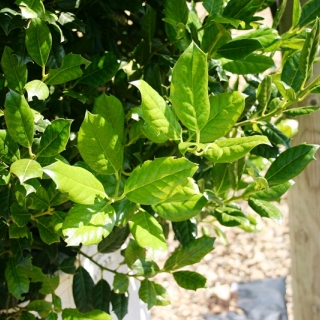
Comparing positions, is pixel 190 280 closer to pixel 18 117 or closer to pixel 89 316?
pixel 89 316

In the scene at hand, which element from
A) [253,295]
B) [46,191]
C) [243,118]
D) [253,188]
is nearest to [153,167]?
[46,191]

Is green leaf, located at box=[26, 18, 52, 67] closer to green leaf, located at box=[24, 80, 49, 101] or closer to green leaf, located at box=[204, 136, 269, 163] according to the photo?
green leaf, located at box=[24, 80, 49, 101]

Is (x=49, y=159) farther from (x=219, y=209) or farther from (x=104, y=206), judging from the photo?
(x=219, y=209)

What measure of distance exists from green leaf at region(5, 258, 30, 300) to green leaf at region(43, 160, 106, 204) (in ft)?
0.92

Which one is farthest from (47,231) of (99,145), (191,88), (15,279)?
(191,88)

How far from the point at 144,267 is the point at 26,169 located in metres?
0.40

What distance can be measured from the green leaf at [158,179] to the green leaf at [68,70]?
20 centimetres

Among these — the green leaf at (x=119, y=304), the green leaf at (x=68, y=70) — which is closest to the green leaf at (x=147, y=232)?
the green leaf at (x=68, y=70)

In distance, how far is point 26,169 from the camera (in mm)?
601

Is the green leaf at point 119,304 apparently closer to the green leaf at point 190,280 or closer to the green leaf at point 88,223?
the green leaf at point 190,280

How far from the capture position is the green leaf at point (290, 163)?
0.81m

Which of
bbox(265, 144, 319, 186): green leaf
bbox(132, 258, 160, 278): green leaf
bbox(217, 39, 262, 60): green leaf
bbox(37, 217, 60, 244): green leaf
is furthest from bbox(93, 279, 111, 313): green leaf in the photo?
bbox(217, 39, 262, 60): green leaf

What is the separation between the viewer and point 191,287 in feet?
Result: 3.02

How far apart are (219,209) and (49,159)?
0.33 m
